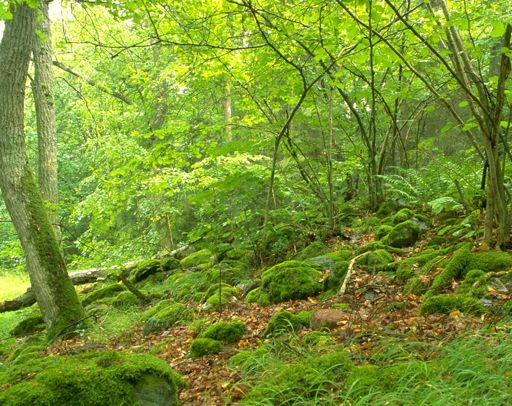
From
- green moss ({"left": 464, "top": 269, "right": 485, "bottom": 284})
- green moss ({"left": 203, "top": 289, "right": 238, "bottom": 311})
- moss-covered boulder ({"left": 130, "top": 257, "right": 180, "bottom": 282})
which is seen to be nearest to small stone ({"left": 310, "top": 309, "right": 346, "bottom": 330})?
green moss ({"left": 464, "top": 269, "right": 485, "bottom": 284})

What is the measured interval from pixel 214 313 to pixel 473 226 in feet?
11.4

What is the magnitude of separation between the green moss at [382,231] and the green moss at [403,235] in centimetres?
37

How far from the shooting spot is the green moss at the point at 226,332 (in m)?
4.73

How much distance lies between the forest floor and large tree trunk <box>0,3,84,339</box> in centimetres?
61

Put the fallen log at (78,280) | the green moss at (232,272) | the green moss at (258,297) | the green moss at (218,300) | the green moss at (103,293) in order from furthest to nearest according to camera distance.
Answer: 1. the fallen log at (78,280)
2. the green moss at (103,293)
3. the green moss at (232,272)
4. the green moss at (218,300)
5. the green moss at (258,297)

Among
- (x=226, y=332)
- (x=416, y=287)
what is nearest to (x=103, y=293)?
(x=226, y=332)

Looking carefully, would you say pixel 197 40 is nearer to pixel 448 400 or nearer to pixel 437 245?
pixel 437 245

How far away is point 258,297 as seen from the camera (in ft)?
19.3

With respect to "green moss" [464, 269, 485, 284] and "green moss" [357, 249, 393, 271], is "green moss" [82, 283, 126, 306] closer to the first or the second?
"green moss" [357, 249, 393, 271]

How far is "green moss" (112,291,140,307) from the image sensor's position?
791 cm

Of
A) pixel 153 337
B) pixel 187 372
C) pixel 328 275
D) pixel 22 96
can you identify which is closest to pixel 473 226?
pixel 328 275

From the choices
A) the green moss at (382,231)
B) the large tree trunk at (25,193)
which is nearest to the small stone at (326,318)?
the green moss at (382,231)

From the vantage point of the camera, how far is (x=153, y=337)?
5.77m

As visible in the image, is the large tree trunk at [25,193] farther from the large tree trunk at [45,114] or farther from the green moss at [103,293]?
the large tree trunk at [45,114]
